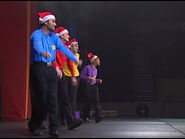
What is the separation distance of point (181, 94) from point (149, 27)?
3.79 m

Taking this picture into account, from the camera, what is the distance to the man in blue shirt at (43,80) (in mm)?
3342

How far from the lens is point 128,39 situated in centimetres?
1473

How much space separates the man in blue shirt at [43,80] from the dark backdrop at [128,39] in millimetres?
7961

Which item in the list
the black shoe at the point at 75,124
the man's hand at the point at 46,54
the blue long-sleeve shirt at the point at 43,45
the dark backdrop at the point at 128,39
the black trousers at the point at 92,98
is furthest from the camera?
the dark backdrop at the point at 128,39

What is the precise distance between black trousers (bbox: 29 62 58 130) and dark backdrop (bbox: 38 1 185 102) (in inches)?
315

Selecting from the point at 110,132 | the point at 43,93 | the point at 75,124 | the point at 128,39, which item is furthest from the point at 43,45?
the point at 128,39

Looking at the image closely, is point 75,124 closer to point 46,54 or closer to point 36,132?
point 36,132

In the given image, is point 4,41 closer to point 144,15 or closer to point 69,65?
point 69,65

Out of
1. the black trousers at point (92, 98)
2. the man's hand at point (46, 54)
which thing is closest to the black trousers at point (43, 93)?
the man's hand at point (46, 54)

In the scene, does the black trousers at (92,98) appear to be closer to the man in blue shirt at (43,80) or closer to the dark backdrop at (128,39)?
the man in blue shirt at (43,80)

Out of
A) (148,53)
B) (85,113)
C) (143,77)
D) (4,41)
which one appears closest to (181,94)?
(143,77)

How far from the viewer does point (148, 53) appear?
596 inches

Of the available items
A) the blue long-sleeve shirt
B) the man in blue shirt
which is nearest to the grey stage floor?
the man in blue shirt

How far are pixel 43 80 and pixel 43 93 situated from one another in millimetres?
126
